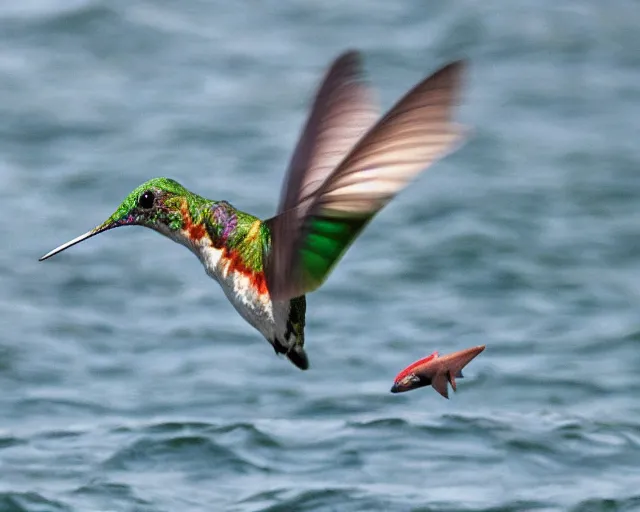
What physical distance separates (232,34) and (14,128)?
1.81 metres

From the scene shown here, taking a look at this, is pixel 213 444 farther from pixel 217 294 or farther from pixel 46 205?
pixel 46 205

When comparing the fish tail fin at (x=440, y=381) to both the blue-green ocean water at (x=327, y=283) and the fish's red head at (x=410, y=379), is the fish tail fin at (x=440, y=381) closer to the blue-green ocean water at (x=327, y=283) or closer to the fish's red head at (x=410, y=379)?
the fish's red head at (x=410, y=379)

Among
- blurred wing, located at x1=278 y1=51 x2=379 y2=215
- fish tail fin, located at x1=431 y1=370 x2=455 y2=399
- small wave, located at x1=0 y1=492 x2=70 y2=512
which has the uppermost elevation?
blurred wing, located at x1=278 y1=51 x2=379 y2=215

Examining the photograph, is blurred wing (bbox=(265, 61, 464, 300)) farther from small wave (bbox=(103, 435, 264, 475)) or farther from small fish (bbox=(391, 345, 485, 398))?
small wave (bbox=(103, 435, 264, 475))

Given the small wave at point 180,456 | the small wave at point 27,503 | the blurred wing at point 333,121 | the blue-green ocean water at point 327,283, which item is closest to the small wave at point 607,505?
the blue-green ocean water at point 327,283

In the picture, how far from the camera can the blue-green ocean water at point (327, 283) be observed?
Answer: 21.9 feet

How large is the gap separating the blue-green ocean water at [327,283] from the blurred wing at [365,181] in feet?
4.01

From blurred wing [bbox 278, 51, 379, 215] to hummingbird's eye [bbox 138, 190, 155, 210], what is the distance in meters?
0.38

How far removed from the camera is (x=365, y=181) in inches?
148

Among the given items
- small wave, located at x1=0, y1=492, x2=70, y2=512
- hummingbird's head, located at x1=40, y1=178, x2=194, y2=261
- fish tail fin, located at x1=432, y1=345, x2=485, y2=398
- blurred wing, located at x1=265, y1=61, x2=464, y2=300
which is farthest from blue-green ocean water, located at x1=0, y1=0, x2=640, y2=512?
blurred wing, located at x1=265, y1=61, x2=464, y2=300

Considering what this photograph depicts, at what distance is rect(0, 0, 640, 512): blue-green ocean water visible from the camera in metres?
6.67

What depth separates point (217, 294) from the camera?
27.0ft

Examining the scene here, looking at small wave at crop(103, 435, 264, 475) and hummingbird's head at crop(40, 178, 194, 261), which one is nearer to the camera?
hummingbird's head at crop(40, 178, 194, 261)

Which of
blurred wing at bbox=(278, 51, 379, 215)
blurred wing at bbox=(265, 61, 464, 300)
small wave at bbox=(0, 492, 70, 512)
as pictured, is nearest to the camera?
blurred wing at bbox=(265, 61, 464, 300)
